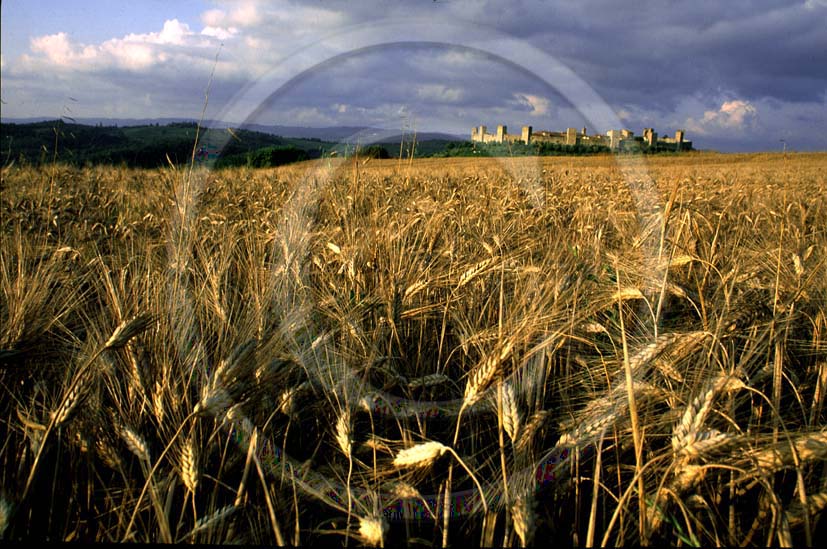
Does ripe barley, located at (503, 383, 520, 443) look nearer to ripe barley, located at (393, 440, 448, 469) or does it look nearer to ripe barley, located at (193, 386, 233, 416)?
ripe barley, located at (393, 440, 448, 469)

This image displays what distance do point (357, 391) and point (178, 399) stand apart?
19.5 inches

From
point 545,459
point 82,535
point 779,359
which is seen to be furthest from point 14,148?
point 779,359

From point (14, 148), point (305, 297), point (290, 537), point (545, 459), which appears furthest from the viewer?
point (14, 148)

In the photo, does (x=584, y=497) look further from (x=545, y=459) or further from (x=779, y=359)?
(x=779, y=359)

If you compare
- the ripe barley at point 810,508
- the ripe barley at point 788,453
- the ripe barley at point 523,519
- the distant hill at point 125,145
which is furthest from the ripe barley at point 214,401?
the distant hill at point 125,145

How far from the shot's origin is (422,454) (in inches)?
42.0

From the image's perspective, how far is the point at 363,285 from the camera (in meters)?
2.19

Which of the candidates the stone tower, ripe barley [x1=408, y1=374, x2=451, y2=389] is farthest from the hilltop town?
ripe barley [x1=408, y1=374, x2=451, y2=389]

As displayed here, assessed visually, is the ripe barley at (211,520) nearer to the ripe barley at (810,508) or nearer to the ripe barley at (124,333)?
the ripe barley at (124,333)

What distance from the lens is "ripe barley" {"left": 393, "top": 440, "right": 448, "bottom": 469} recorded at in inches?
41.2

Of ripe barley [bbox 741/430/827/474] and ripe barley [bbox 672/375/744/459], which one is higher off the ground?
ripe barley [bbox 672/375/744/459]

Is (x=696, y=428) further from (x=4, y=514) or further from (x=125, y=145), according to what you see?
(x=125, y=145)

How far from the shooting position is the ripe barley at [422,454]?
3.43ft

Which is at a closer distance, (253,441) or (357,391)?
(253,441)
